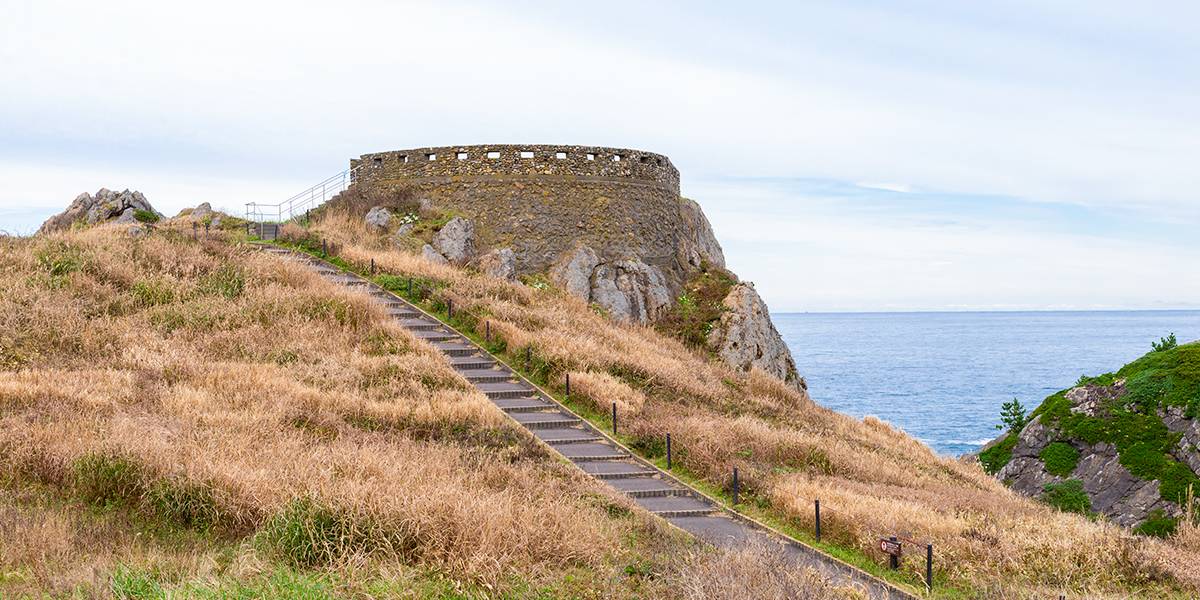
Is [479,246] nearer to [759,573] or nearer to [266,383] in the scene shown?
[266,383]

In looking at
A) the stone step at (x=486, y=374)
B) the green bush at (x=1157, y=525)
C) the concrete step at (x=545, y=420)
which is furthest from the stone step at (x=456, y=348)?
the green bush at (x=1157, y=525)

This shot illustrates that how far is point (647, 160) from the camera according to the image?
37250mm

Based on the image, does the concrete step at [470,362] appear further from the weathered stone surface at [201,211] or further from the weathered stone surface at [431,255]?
the weathered stone surface at [201,211]

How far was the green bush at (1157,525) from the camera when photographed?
17906 mm

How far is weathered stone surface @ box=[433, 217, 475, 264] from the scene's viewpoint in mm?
33031

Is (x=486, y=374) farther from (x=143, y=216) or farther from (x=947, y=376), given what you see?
(x=947, y=376)

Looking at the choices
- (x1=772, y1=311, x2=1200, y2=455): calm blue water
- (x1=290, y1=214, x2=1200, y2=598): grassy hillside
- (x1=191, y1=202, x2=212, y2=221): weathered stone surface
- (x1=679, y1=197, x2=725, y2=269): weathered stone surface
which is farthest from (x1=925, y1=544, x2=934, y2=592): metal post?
→ (x1=772, y1=311, x2=1200, y2=455): calm blue water

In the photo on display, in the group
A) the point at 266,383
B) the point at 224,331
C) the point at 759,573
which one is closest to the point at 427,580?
the point at 759,573

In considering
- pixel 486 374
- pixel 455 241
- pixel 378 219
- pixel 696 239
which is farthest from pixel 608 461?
pixel 696 239

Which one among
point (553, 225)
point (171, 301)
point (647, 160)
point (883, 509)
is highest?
point (647, 160)

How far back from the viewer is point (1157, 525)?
18141 millimetres

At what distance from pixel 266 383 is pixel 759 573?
11228 mm

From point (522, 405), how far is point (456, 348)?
4.23m

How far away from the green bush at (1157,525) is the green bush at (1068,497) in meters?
1.13
